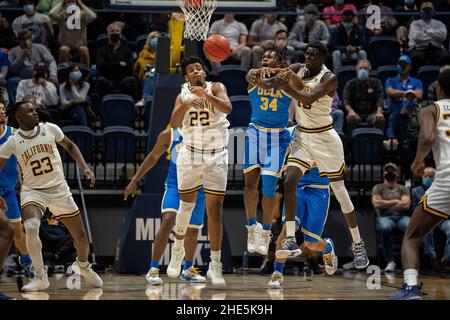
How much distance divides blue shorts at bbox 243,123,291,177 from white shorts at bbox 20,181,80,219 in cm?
194

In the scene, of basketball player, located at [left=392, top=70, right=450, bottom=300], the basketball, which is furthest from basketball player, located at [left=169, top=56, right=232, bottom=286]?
basketball player, located at [left=392, top=70, right=450, bottom=300]

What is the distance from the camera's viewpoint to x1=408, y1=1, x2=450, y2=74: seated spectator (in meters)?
16.1

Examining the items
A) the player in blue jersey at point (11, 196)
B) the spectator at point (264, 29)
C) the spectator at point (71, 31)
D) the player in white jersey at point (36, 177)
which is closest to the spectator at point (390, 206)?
the spectator at point (264, 29)

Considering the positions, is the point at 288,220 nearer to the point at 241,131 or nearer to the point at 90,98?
the point at 241,131

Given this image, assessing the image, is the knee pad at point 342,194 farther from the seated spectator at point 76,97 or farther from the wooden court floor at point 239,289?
the seated spectator at point 76,97

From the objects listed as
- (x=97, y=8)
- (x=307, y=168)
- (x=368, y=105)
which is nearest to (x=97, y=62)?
(x=97, y=8)

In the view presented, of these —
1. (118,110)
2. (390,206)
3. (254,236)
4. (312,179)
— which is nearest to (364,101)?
(390,206)

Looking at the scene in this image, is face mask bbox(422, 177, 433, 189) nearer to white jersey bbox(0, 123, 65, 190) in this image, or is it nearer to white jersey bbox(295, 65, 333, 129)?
white jersey bbox(295, 65, 333, 129)

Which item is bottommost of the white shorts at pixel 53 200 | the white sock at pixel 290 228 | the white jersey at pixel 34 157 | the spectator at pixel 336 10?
the white sock at pixel 290 228

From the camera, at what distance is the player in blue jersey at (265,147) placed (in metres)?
10.4

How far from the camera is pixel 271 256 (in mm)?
12969

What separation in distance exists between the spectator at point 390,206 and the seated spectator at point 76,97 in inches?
181

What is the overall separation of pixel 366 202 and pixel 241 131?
7.09 feet

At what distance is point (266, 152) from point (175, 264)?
1.56m
